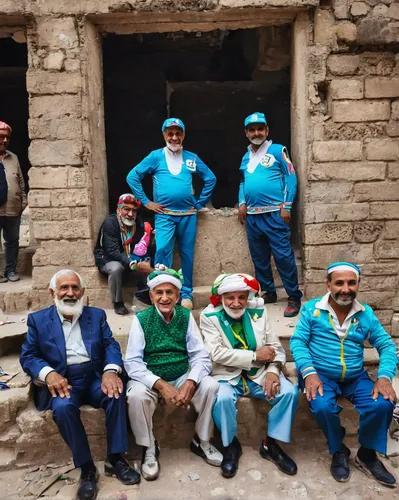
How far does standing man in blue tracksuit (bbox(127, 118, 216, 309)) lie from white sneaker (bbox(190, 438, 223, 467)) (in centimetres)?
150

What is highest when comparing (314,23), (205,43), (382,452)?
(205,43)

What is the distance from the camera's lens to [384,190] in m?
4.65

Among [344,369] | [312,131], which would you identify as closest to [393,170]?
[312,131]

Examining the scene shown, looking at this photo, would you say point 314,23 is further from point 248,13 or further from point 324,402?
point 324,402

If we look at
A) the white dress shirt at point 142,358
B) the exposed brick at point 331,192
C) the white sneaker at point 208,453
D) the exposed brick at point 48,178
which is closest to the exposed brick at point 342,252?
the exposed brick at point 331,192

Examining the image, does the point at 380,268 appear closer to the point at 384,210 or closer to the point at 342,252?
the point at 342,252

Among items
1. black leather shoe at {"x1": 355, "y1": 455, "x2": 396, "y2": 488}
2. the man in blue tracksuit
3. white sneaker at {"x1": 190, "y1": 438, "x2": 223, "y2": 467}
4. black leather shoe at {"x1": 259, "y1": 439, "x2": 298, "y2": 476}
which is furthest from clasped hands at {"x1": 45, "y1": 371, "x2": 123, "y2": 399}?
the man in blue tracksuit

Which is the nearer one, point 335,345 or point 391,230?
point 335,345

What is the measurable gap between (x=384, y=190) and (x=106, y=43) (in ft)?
19.0

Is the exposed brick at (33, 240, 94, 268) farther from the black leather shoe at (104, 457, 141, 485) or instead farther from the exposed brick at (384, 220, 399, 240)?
the exposed brick at (384, 220, 399, 240)

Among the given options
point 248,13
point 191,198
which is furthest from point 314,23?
point 191,198

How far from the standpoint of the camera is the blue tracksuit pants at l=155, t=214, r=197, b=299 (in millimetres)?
4723

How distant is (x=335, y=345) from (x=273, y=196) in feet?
5.92

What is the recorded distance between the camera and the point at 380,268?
15.5 ft
